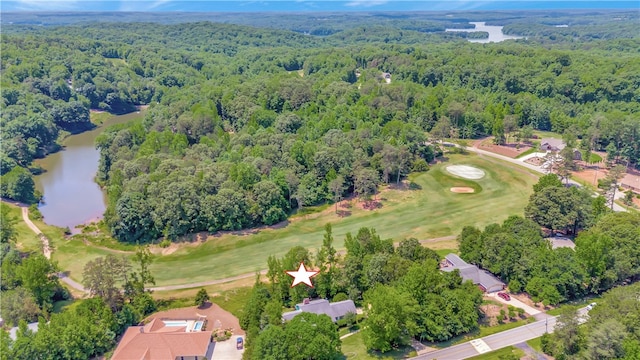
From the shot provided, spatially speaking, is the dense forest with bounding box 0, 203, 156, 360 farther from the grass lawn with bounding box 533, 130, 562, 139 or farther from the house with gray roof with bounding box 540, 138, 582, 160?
the grass lawn with bounding box 533, 130, 562, 139

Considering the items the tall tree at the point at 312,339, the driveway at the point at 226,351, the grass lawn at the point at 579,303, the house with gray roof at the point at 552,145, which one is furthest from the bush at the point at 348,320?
the house with gray roof at the point at 552,145

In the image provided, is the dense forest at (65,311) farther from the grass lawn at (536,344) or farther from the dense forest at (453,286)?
the grass lawn at (536,344)

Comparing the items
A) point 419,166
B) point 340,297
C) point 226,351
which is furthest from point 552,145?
point 226,351

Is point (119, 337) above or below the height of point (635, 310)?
below

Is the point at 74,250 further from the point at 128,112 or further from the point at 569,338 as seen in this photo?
the point at 128,112

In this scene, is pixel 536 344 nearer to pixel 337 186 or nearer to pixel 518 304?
pixel 518 304

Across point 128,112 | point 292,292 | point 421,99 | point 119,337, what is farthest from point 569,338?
point 128,112
